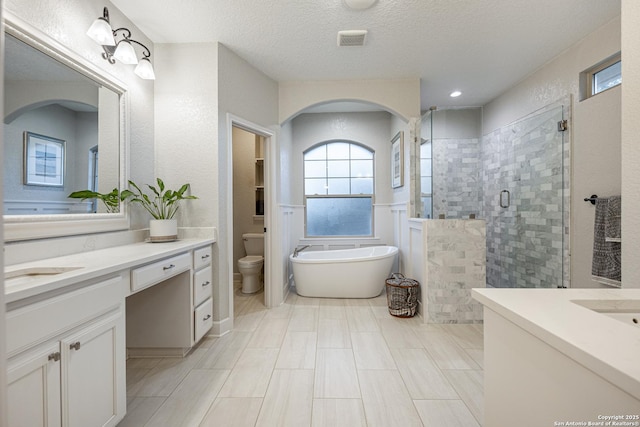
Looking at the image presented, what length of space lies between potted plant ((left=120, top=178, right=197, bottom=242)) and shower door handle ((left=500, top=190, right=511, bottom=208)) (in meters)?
3.49

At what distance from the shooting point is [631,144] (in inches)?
45.4

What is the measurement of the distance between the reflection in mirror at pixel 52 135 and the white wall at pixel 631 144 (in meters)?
2.87

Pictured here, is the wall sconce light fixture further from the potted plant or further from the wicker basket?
the wicker basket

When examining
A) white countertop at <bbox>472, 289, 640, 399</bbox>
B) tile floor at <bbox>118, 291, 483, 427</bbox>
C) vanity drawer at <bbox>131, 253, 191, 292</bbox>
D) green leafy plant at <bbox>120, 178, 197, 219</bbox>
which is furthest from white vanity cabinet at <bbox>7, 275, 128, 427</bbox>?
white countertop at <bbox>472, 289, 640, 399</bbox>

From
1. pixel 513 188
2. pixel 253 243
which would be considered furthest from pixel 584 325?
pixel 253 243

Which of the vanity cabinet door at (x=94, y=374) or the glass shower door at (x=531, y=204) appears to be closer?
the vanity cabinet door at (x=94, y=374)

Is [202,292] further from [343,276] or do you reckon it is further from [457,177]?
[457,177]

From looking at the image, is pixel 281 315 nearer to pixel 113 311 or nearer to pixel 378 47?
pixel 113 311

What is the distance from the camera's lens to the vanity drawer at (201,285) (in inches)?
83.0

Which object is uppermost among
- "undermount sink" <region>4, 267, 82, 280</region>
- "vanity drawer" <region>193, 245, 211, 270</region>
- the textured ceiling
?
the textured ceiling

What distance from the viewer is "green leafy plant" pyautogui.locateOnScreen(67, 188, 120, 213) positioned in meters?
1.76

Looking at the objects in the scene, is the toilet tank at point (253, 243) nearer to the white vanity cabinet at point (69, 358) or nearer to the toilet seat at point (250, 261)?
the toilet seat at point (250, 261)

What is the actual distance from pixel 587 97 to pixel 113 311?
388 centimetres

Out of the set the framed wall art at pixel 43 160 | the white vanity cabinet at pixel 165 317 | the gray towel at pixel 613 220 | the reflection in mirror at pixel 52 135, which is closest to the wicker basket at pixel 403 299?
the gray towel at pixel 613 220
